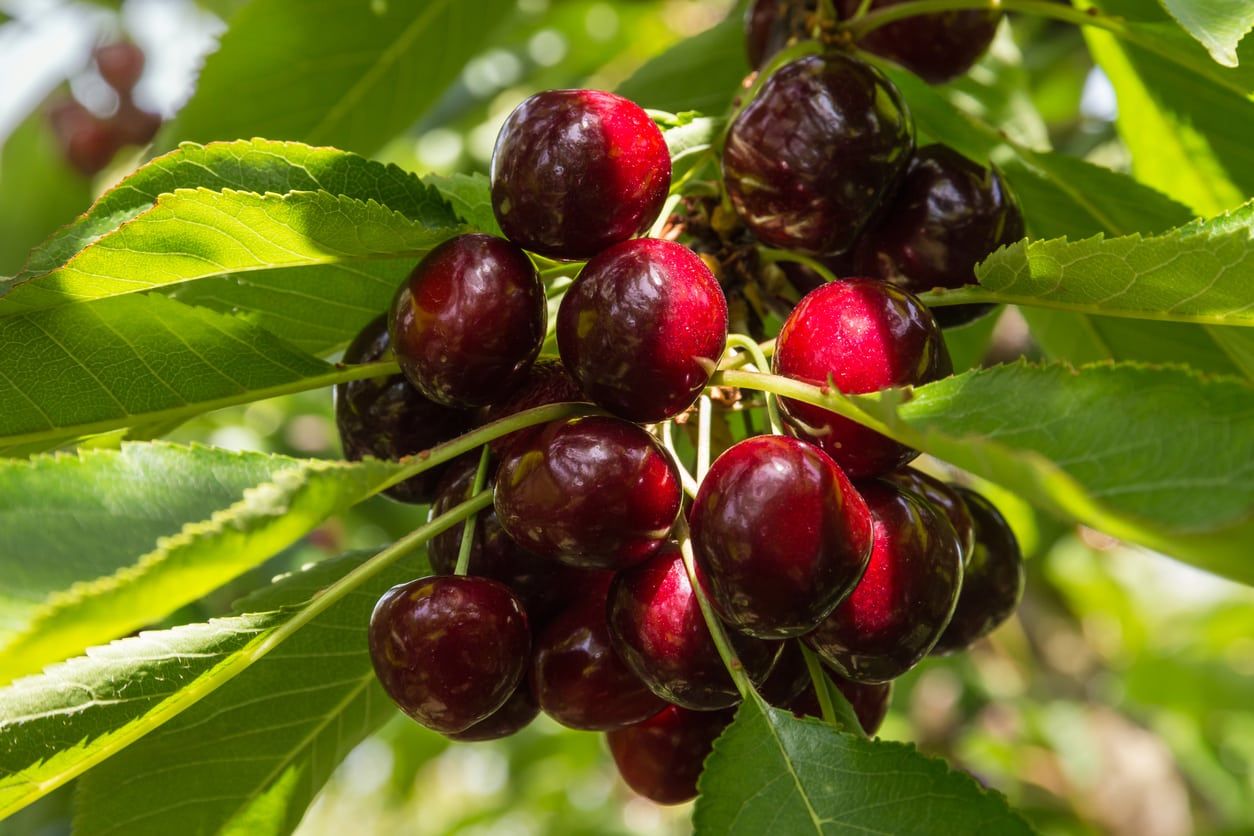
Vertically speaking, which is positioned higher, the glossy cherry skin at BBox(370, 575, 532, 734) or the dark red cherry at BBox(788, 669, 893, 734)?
the glossy cherry skin at BBox(370, 575, 532, 734)

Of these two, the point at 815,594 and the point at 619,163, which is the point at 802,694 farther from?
the point at 619,163

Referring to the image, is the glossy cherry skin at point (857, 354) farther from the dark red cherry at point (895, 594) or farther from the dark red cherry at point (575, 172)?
the dark red cherry at point (575, 172)

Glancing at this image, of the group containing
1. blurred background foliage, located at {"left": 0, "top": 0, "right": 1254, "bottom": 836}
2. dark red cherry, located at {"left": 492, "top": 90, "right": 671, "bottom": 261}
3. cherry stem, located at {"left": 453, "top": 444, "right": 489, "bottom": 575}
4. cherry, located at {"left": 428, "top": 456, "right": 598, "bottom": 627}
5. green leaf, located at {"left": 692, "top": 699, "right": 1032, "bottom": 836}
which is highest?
dark red cherry, located at {"left": 492, "top": 90, "right": 671, "bottom": 261}

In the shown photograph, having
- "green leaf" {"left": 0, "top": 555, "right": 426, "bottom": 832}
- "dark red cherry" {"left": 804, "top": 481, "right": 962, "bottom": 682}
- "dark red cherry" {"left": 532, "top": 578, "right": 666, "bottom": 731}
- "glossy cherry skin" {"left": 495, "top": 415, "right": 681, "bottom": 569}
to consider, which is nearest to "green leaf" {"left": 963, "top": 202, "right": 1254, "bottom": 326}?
"dark red cherry" {"left": 804, "top": 481, "right": 962, "bottom": 682}

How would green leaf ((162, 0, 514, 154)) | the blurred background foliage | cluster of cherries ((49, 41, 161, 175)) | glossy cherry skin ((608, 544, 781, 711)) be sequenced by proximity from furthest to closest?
cluster of cherries ((49, 41, 161, 175)), the blurred background foliage, green leaf ((162, 0, 514, 154)), glossy cherry skin ((608, 544, 781, 711))

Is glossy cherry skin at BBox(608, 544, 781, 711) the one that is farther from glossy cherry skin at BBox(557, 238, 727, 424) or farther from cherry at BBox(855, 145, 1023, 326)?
cherry at BBox(855, 145, 1023, 326)

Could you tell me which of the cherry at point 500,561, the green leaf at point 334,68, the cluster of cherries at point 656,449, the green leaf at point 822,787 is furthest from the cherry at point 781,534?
the green leaf at point 334,68

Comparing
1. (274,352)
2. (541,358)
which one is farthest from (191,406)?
(541,358)

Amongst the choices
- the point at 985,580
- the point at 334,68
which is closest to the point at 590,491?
the point at 985,580
